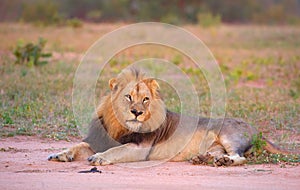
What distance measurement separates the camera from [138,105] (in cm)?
672

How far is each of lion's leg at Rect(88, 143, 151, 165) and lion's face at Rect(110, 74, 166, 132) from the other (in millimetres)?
187

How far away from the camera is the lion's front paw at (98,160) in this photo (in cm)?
662

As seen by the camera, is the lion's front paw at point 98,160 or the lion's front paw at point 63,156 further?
the lion's front paw at point 63,156

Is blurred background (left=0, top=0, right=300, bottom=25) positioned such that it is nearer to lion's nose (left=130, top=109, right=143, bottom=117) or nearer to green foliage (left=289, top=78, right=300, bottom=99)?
green foliage (left=289, top=78, right=300, bottom=99)

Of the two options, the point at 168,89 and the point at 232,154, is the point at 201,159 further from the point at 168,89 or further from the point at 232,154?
the point at 168,89

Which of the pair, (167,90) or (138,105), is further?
(167,90)

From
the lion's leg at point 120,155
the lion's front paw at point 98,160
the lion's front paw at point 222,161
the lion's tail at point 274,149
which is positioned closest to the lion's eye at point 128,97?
the lion's leg at point 120,155

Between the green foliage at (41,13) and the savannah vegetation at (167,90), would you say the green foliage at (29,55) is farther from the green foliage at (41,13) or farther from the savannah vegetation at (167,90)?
the green foliage at (41,13)

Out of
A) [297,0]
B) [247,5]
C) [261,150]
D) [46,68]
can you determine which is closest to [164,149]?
[261,150]

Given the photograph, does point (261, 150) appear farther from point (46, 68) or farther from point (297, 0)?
point (297, 0)

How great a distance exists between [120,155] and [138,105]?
500 mm

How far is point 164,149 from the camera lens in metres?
7.11

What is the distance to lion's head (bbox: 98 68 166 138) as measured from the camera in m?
6.74

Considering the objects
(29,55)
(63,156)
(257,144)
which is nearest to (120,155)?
(63,156)
